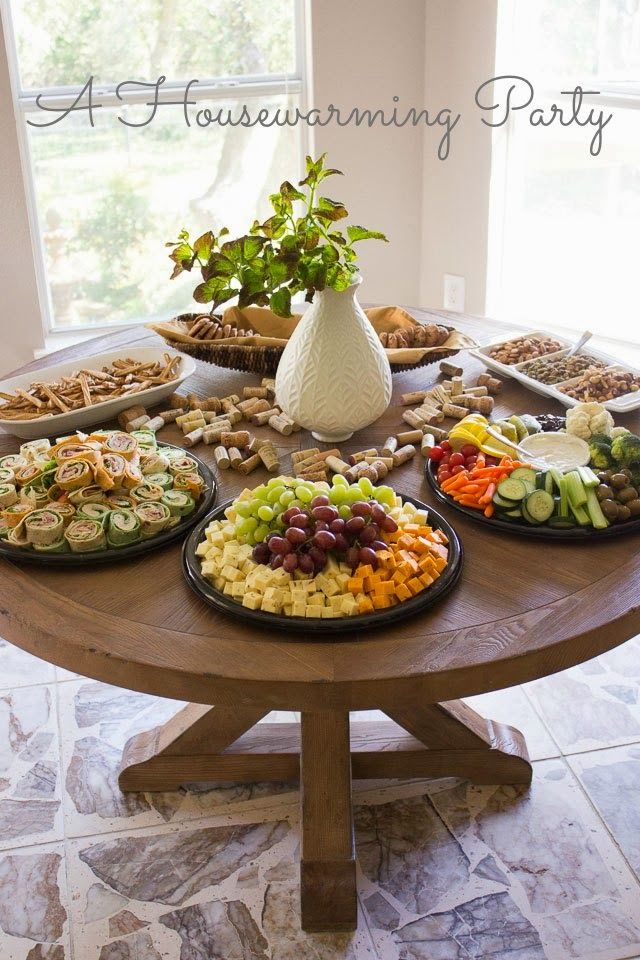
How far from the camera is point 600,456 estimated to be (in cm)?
188

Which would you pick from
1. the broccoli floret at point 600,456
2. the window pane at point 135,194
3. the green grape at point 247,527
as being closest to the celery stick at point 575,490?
the broccoli floret at point 600,456

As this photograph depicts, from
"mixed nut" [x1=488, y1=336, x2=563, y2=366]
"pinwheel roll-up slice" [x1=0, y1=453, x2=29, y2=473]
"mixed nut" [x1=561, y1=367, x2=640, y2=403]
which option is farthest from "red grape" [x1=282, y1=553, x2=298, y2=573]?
"mixed nut" [x1=488, y1=336, x2=563, y2=366]

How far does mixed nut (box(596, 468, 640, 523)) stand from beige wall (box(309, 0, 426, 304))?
2.53 m

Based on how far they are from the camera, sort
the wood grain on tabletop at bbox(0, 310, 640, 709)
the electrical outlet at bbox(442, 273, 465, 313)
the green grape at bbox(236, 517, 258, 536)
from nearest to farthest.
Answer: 1. the wood grain on tabletop at bbox(0, 310, 640, 709)
2. the green grape at bbox(236, 517, 258, 536)
3. the electrical outlet at bbox(442, 273, 465, 313)

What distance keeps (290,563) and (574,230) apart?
269cm

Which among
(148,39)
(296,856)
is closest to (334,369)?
(296,856)

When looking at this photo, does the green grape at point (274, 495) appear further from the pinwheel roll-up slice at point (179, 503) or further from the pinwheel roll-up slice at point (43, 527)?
the pinwheel roll-up slice at point (43, 527)

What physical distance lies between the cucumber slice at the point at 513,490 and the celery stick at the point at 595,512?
4.4 inches

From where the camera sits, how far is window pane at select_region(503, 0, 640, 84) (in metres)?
3.37

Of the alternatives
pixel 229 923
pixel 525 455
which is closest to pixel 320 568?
pixel 525 455

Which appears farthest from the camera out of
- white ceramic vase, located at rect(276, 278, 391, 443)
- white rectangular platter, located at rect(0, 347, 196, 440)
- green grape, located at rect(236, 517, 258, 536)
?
white rectangular platter, located at rect(0, 347, 196, 440)

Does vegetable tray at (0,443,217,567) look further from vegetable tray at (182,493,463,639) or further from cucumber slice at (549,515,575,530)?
cucumber slice at (549,515,575,530)

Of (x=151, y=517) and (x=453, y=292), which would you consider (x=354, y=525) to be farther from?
(x=453, y=292)

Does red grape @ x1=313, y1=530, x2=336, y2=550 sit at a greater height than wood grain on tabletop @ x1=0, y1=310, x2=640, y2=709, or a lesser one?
greater
